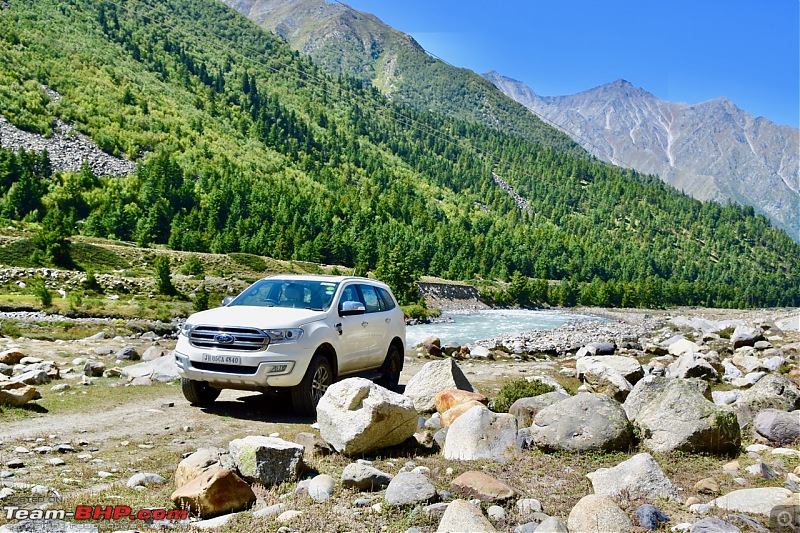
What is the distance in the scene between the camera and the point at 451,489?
6.61 meters

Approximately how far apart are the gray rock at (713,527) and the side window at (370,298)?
8267 mm

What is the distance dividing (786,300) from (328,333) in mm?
213839

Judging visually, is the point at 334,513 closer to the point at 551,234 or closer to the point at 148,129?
the point at 148,129

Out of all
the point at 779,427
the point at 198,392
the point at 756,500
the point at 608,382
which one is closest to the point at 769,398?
the point at 779,427

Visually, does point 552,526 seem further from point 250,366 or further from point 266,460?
point 250,366

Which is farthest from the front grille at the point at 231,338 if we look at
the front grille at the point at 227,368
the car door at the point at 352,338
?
the car door at the point at 352,338

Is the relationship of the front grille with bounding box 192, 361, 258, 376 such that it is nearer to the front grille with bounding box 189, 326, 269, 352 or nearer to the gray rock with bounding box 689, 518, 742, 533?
the front grille with bounding box 189, 326, 269, 352

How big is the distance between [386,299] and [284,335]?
4.17 m

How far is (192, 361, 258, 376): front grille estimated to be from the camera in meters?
10.1

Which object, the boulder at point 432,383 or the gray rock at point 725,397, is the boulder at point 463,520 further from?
the gray rock at point 725,397

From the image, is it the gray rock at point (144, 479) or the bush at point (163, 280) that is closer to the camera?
the gray rock at point (144, 479)

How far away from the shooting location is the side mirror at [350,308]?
11.6 meters

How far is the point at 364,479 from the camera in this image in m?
6.71

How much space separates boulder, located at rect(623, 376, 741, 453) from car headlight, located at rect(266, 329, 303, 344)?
18.5 feet
